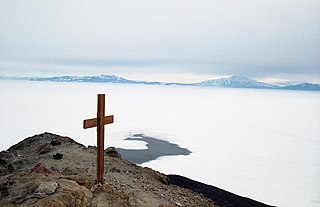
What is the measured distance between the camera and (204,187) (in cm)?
1509

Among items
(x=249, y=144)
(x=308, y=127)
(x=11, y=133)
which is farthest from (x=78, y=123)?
(x=308, y=127)

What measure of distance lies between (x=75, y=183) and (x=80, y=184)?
37cm

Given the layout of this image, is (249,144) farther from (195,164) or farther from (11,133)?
(11,133)

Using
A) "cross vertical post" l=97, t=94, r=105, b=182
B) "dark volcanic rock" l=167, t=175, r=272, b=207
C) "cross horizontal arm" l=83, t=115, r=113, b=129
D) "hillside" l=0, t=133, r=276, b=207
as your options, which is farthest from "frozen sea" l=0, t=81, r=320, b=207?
"cross horizontal arm" l=83, t=115, r=113, b=129

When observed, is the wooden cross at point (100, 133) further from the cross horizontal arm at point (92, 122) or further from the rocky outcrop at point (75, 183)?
the rocky outcrop at point (75, 183)

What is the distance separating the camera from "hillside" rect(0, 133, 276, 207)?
6781 millimetres

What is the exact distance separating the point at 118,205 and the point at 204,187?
8.48 meters

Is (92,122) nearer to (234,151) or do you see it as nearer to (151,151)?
(151,151)

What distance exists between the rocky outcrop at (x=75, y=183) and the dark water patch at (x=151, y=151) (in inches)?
255

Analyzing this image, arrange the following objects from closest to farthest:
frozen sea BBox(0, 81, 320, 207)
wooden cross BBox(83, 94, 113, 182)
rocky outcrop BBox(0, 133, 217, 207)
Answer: rocky outcrop BBox(0, 133, 217, 207), wooden cross BBox(83, 94, 113, 182), frozen sea BBox(0, 81, 320, 207)

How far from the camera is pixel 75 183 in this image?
748 centimetres

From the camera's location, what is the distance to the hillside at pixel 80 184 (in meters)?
6.78

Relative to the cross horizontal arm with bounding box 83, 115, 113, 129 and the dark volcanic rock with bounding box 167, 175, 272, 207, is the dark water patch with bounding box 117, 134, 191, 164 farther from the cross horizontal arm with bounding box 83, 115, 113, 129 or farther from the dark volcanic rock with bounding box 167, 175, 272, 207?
the cross horizontal arm with bounding box 83, 115, 113, 129

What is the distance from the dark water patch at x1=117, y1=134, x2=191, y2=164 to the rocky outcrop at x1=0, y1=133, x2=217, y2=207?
6.48m
